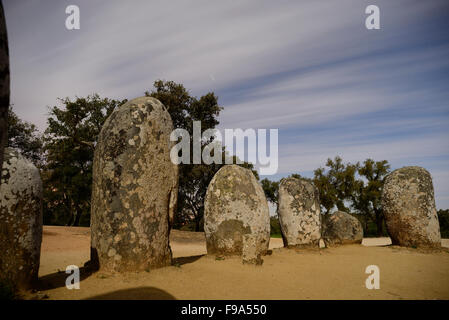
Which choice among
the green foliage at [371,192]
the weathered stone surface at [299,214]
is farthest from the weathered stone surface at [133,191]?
the green foliage at [371,192]

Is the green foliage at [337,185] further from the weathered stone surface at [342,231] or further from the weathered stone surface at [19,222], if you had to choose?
the weathered stone surface at [19,222]

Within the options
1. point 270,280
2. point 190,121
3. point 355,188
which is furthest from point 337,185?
point 270,280

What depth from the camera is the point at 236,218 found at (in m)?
7.41

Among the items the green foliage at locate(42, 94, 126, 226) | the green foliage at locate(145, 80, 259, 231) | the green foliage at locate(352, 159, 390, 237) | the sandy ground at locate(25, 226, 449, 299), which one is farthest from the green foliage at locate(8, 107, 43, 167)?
the green foliage at locate(352, 159, 390, 237)

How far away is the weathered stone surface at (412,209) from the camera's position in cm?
1004

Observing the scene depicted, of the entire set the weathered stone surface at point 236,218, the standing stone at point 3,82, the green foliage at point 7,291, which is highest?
the standing stone at point 3,82

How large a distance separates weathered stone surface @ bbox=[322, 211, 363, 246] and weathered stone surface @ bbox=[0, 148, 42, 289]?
1095 cm

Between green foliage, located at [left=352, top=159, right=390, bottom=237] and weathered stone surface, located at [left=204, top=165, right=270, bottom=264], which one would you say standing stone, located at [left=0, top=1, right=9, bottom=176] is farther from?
green foliage, located at [left=352, top=159, right=390, bottom=237]

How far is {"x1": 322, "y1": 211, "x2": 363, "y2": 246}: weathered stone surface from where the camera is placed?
39.4 feet

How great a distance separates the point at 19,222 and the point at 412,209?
11.6m

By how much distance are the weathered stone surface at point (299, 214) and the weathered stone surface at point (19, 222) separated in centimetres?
794

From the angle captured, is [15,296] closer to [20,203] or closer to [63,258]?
[20,203]
